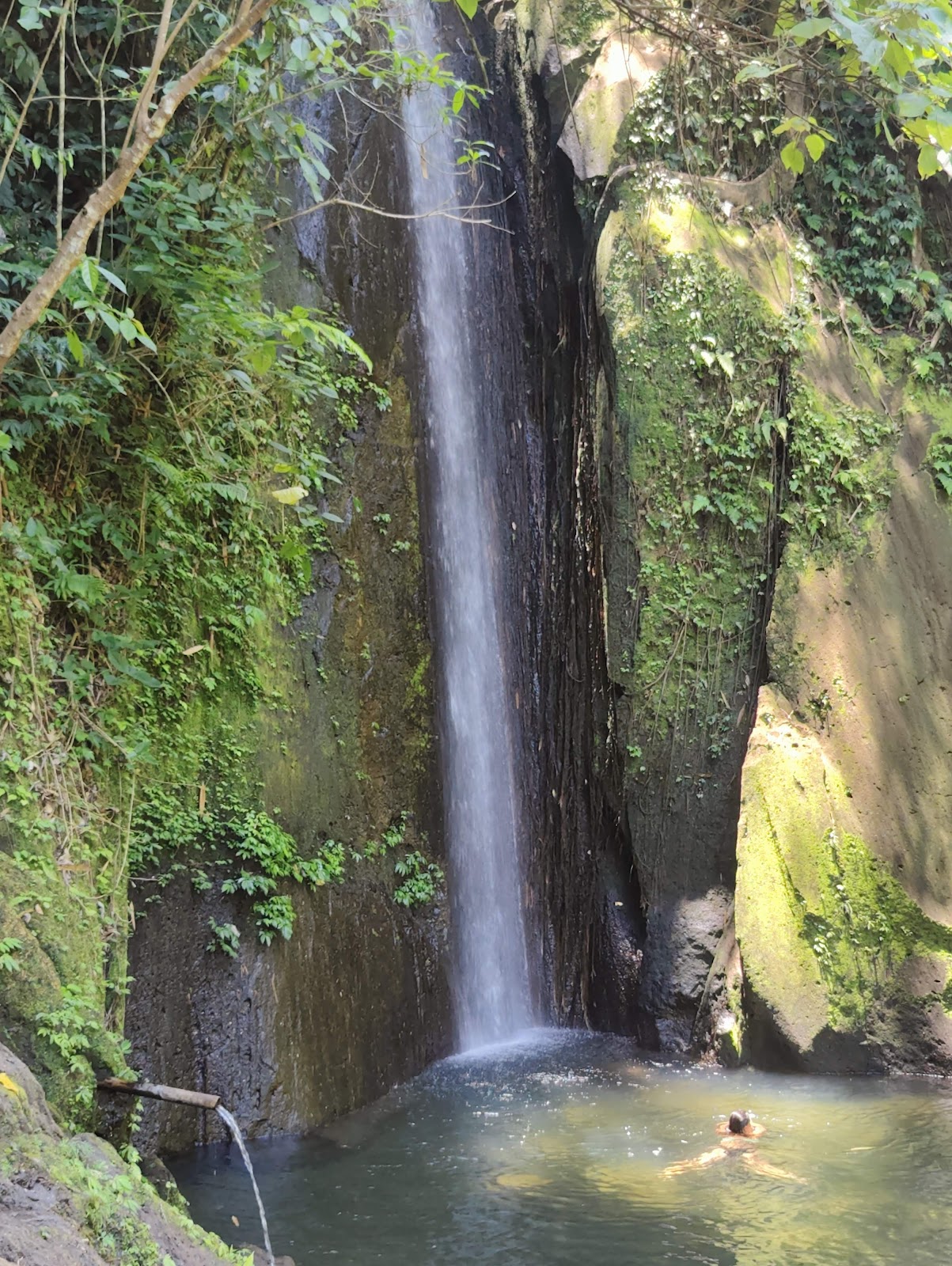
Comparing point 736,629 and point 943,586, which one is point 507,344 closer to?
point 736,629

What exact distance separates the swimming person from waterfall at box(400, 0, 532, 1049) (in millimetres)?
2356

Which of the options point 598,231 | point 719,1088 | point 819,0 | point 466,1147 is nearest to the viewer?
point 819,0

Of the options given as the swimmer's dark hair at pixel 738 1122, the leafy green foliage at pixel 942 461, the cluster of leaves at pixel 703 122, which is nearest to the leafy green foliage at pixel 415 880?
the swimmer's dark hair at pixel 738 1122

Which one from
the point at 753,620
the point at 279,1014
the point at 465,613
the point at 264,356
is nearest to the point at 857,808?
the point at 753,620

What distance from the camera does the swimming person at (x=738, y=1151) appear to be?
4.93 meters

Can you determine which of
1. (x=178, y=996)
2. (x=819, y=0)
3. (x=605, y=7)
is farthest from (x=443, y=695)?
(x=605, y=7)

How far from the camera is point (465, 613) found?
27.2 feet

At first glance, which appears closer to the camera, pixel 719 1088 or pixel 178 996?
pixel 178 996

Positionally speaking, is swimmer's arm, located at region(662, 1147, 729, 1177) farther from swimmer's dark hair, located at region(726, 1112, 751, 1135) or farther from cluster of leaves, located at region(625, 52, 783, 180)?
cluster of leaves, located at region(625, 52, 783, 180)

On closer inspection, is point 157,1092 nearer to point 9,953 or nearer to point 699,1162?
point 9,953

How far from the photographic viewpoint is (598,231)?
27.3 ft

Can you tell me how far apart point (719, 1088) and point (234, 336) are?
16.4ft

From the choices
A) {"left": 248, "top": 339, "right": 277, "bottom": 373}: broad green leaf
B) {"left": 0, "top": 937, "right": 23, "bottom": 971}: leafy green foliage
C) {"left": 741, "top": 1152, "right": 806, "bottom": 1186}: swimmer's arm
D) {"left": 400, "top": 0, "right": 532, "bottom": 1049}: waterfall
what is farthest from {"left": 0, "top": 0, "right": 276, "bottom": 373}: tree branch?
{"left": 741, "top": 1152, "right": 806, "bottom": 1186}: swimmer's arm

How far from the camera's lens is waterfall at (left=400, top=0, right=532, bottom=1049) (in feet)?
25.3
